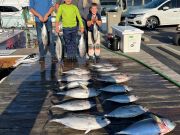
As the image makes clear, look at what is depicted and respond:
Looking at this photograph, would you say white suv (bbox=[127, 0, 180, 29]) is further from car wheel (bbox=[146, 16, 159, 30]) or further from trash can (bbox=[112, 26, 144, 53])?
trash can (bbox=[112, 26, 144, 53])

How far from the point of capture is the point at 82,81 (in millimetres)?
5996

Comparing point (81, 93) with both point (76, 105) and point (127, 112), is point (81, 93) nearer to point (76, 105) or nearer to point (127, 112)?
point (76, 105)

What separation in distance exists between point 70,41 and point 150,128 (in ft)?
16.8

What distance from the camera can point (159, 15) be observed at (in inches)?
805

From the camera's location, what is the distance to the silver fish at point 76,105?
4.64m

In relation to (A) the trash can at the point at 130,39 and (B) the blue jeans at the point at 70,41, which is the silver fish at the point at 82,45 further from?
(A) the trash can at the point at 130,39

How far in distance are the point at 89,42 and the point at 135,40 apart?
5.90ft

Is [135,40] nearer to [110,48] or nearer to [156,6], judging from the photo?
[110,48]

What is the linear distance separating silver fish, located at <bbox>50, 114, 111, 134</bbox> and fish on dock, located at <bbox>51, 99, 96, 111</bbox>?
19.7 inches

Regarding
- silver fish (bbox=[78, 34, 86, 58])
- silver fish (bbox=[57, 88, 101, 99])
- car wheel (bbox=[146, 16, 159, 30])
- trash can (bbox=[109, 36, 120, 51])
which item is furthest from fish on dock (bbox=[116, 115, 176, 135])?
car wheel (bbox=[146, 16, 159, 30])

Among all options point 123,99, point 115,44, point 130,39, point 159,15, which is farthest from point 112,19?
point 123,99

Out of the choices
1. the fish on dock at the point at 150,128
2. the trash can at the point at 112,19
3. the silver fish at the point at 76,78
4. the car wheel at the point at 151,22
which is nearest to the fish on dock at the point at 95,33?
the silver fish at the point at 76,78

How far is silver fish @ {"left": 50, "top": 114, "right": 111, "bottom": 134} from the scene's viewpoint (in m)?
3.97

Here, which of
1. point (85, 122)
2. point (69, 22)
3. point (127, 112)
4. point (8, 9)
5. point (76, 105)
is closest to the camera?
point (85, 122)
